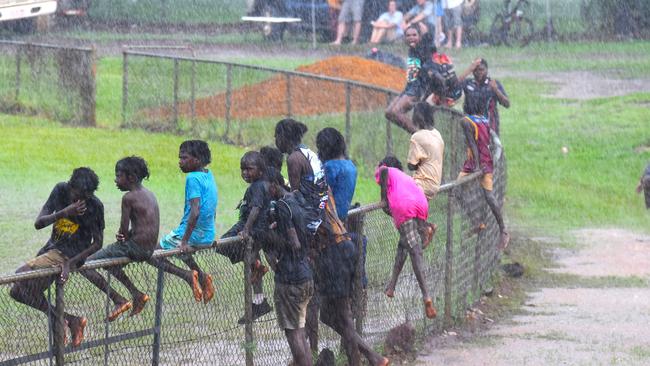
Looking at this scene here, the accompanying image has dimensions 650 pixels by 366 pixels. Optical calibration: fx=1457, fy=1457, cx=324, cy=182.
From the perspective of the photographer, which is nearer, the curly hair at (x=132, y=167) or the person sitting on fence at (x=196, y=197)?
the curly hair at (x=132, y=167)

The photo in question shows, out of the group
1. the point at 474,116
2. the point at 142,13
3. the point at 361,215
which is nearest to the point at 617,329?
the point at 474,116

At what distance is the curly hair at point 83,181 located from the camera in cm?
852

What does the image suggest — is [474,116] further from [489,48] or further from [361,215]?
[489,48]

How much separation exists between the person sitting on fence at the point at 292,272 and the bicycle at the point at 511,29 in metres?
28.9

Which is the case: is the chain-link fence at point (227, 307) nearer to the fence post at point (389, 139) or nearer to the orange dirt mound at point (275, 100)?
the fence post at point (389, 139)

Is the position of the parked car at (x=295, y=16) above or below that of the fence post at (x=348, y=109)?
above

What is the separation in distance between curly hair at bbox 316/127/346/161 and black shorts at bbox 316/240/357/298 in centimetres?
70

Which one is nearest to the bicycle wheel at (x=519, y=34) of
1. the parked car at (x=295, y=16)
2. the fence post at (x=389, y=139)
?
the parked car at (x=295, y=16)

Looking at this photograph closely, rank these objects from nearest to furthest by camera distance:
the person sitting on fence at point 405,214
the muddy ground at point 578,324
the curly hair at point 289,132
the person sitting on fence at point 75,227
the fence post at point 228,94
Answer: the person sitting on fence at point 75,227
the curly hair at point 289,132
the person sitting on fence at point 405,214
the muddy ground at point 578,324
the fence post at point 228,94

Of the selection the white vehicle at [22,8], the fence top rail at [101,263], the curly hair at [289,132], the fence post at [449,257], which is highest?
the white vehicle at [22,8]

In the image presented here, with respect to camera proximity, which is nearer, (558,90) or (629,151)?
(629,151)

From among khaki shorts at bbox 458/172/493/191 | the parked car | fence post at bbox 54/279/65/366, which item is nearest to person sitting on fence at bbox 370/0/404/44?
the parked car

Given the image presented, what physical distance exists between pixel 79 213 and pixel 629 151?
17.5m

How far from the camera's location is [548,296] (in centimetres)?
1503
